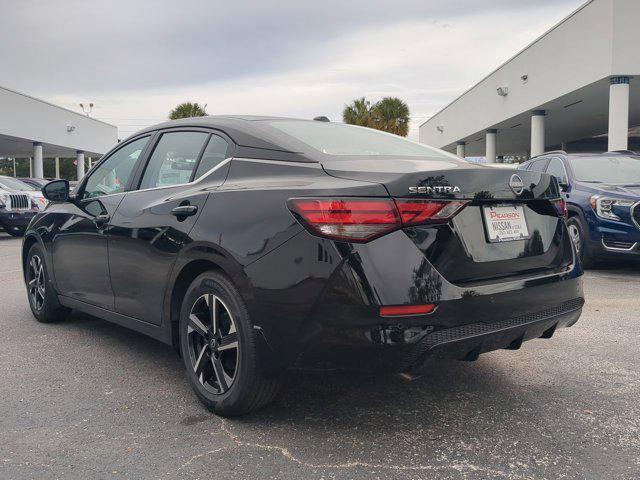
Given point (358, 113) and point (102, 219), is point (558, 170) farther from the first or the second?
point (358, 113)

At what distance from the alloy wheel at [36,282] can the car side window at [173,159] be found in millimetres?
1836

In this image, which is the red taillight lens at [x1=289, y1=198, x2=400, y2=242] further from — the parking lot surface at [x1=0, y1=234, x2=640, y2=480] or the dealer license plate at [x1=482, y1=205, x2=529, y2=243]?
the parking lot surface at [x1=0, y1=234, x2=640, y2=480]

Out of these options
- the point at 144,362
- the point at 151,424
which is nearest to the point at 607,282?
the point at 144,362

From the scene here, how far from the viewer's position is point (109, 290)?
4.09 meters

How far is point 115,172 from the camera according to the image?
14.6 feet

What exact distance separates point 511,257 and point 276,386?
127 centimetres

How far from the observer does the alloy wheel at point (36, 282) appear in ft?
17.4

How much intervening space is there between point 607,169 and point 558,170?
0.65 m

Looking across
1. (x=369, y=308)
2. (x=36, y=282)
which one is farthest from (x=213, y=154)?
(x=36, y=282)

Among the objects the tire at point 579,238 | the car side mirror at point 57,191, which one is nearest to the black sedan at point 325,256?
the car side mirror at point 57,191

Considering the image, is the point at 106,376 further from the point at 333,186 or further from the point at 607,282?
the point at 607,282

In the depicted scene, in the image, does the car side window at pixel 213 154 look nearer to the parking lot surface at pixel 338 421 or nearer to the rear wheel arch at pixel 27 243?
the parking lot surface at pixel 338 421

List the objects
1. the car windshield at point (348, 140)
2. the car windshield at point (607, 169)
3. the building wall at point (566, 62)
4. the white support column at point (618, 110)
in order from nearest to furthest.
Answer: the car windshield at point (348, 140) → the car windshield at point (607, 169) → the building wall at point (566, 62) → the white support column at point (618, 110)

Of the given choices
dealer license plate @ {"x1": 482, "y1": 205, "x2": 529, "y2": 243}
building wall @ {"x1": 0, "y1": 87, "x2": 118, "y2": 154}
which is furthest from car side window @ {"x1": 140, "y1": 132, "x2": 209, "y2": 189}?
building wall @ {"x1": 0, "y1": 87, "x2": 118, "y2": 154}
